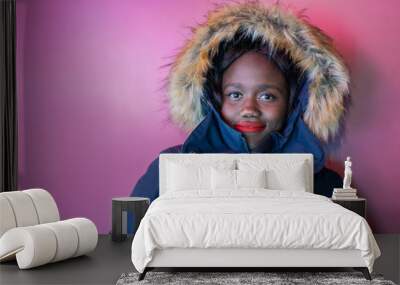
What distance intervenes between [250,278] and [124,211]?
2.24 meters

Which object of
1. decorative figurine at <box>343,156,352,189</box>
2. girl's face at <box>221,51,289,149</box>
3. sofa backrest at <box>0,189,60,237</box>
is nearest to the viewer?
sofa backrest at <box>0,189,60,237</box>

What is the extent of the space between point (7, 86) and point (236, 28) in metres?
→ 2.49

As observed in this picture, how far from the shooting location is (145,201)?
6957 mm

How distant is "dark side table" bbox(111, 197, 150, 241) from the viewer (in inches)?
270

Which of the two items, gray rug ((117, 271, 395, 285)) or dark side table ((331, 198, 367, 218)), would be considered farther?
dark side table ((331, 198, 367, 218))

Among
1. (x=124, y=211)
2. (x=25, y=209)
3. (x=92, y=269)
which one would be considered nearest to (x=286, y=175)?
(x=124, y=211)

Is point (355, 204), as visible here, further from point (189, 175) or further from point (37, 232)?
point (37, 232)

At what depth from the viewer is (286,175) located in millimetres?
6848

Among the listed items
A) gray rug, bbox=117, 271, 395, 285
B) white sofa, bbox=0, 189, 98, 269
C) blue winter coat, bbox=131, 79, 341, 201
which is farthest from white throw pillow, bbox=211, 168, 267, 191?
gray rug, bbox=117, 271, 395, 285

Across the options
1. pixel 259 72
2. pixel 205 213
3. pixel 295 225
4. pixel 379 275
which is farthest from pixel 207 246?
pixel 259 72

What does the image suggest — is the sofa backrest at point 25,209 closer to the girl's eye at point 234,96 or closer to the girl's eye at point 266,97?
the girl's eye at point 234,96

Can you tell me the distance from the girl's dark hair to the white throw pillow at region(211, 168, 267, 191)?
0.95 meters

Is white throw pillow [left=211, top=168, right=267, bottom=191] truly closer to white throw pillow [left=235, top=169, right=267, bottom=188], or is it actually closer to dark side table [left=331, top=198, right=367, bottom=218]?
white throw pillow [left=235, top=169, right=267, bottom=188]

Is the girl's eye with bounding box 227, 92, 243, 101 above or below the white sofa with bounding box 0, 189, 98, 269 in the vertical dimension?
above
